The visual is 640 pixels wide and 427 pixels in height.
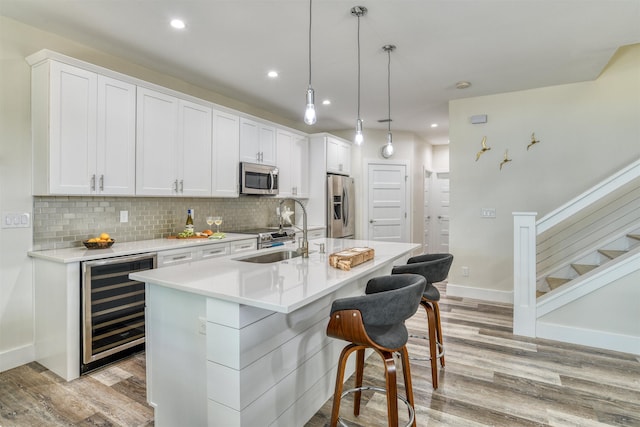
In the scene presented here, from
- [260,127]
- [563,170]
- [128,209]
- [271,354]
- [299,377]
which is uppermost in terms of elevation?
[260,127]

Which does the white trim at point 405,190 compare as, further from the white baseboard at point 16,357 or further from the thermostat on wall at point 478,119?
the white baseboard at point 16,357

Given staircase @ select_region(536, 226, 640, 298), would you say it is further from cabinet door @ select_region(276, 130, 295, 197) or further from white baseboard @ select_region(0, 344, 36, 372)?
white baseboard @ select_region(0, 344, 36, 372)

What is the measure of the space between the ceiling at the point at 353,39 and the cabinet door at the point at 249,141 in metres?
0.43

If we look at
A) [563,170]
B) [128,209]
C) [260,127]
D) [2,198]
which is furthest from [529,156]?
Answer: [2,198]

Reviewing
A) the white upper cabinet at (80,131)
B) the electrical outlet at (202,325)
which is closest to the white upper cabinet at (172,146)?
the white upper cabinet at (80,131)

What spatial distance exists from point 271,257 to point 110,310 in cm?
135

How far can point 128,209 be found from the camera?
10.9 feet

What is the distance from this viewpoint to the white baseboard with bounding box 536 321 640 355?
113 inches

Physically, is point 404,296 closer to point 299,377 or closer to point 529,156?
point 299,377

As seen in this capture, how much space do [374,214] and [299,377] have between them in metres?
4.72

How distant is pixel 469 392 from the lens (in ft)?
7.45

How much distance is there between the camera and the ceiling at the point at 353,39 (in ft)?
→ 7.89

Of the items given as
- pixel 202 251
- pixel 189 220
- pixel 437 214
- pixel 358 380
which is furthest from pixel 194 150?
pixel 437 214

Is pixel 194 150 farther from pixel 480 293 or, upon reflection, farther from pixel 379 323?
pixel 480 293
